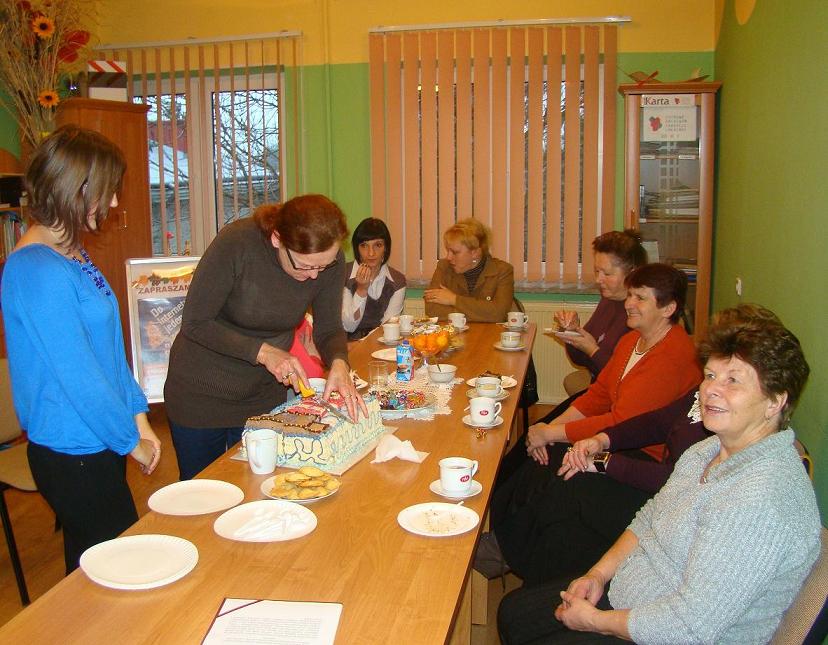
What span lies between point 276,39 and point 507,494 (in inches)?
151

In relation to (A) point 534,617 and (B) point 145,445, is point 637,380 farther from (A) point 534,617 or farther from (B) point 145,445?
(B) point 145,445

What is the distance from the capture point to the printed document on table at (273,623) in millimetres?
1241

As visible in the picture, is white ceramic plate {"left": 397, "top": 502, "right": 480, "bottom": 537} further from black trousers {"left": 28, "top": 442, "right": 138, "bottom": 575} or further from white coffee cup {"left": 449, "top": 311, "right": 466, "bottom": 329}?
white coffee cup {"left": 449, "top": 311, "right": 466, "bottom": 329}

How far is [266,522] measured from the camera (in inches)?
64.0

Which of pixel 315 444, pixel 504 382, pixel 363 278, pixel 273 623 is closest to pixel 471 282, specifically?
pixel 363 278

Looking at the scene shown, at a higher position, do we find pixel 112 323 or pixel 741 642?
pixel 112 323

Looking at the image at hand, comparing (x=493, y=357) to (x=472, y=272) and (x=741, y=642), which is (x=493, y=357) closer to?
(x=472, y=272)

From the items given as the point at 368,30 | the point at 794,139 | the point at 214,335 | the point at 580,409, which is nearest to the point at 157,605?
the point at 214,335

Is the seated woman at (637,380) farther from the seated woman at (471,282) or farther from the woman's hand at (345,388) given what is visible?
the seated woman at (471,282)

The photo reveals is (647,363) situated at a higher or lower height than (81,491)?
higher

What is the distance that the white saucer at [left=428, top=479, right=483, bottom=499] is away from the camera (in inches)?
70.2

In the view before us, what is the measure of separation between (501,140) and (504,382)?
2.62 meters

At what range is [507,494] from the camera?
2.65 meters

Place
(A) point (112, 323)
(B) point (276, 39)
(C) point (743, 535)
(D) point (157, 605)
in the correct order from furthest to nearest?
(B) point (276, 39)
(A) point (112, 323)
(C) point (743, 535)
(D) point (157, 605)
